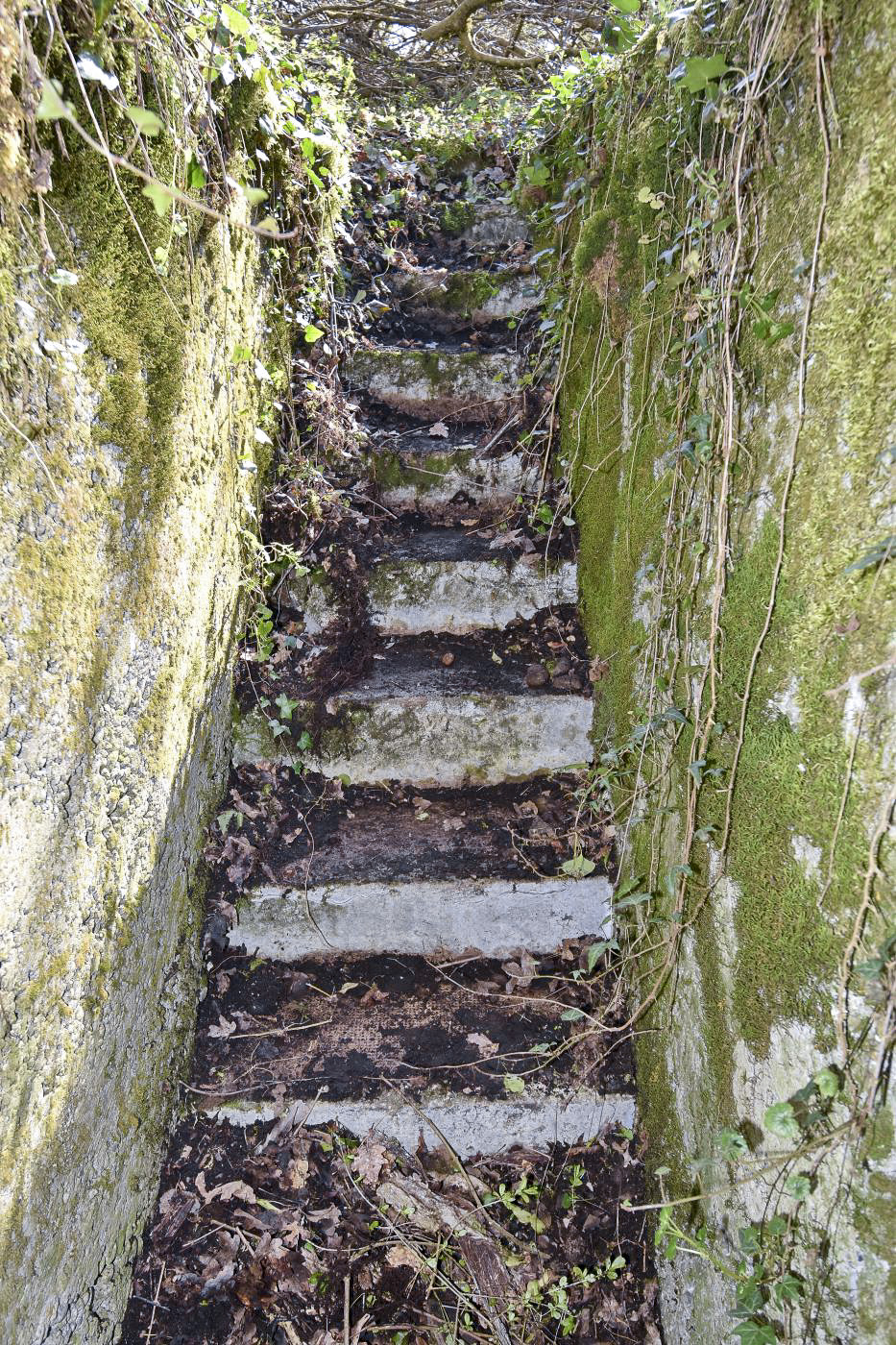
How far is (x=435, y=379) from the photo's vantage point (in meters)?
3.78

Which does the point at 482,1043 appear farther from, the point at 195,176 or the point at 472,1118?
the point at 195,176

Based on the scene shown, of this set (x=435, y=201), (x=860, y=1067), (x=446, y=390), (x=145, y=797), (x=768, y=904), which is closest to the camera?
(x=860, y=1067)

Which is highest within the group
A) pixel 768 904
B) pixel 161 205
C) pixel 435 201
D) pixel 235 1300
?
pixel 435 201

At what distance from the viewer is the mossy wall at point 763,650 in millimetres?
1275

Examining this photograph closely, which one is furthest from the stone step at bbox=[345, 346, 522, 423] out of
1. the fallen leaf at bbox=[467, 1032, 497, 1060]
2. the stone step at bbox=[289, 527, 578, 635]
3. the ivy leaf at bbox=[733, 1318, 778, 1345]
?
the ivy leaf at bbox=[733, 1318, 778, 1345]

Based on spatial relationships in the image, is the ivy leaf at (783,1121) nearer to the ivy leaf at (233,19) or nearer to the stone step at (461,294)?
the ivy leaf at (233,19)

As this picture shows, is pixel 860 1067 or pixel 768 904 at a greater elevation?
pixel 768 904

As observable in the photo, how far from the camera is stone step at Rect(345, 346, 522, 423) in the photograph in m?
3.71

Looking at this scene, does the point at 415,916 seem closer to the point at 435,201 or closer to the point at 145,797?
the point at 145,797

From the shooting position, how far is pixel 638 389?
2574 mm

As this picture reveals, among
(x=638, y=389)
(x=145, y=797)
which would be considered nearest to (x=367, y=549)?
(x=638, y=389)

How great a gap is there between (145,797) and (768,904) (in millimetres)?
1697

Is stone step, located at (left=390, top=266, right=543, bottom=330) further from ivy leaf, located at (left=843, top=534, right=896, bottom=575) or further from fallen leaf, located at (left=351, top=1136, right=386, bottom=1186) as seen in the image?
fallen leaf, located at (left=351, top=1136, right=386, bottom=1186)

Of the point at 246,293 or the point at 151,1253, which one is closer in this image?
the point at 151,1253
